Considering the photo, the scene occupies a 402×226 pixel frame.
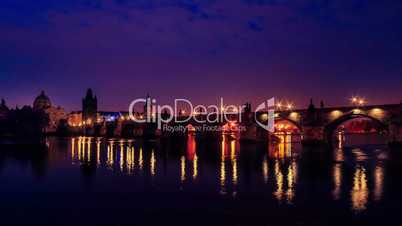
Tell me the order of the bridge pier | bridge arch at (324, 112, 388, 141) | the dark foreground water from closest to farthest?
the dark foreground water
bridge arch at (324, 112, 388, 141)
the bridge pier

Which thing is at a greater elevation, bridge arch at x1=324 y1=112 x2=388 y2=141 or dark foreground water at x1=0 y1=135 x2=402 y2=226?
bridge arch at x1=324 y1=112 x2=388 y2=141

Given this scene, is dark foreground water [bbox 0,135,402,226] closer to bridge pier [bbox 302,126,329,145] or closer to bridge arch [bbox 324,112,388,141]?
bridge arch [bbox 324,112,388,141]

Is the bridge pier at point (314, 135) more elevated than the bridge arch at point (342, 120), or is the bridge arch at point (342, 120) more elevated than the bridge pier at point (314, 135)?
the bridge arch at point (342, 120)

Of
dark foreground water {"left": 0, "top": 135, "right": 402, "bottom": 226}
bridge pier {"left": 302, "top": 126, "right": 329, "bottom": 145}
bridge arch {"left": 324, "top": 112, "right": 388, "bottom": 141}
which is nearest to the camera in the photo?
dark foreground water {"left": 0, "top": 135, "right": 402, "bottom": 226}


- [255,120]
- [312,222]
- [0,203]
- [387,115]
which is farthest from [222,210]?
[255,120]

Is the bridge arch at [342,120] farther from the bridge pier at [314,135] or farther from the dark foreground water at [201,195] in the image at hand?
the dark foreground water at [201,195]

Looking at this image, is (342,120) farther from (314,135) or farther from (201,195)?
(201,195)

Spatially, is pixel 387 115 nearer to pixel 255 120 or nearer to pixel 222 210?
pixel 255 120

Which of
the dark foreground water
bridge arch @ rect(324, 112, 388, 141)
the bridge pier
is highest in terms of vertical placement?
bridge arch @ rect(324, 112, 388, 141)

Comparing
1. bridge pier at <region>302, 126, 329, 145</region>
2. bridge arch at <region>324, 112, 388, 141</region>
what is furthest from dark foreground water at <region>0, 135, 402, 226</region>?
bridge pier at <region>302, 126, 329, 145</region>

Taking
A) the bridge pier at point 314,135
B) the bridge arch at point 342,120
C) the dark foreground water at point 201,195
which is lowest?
the dark foreground water at point 201,195

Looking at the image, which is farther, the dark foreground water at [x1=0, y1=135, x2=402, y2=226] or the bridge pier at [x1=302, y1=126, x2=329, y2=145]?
the bridge pier at [x1=302, y1=126, x2=329, y2=145]

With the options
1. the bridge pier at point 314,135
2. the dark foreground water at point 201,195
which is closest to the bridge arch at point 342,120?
the bridge pier at point 314,135

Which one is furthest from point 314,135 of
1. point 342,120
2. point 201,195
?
point 201,195
